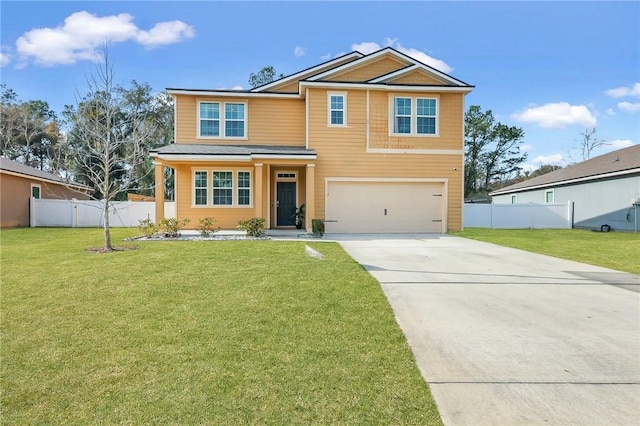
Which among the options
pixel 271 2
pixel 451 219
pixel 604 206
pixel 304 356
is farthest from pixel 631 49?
pixel 304 356

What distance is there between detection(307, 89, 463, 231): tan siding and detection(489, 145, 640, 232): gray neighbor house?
1024cm

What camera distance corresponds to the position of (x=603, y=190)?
61.1ft

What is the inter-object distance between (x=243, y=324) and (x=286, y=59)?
68.8 feet

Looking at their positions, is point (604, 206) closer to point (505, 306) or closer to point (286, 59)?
point (505, 306)

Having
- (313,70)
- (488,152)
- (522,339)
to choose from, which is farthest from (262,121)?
(488,152)

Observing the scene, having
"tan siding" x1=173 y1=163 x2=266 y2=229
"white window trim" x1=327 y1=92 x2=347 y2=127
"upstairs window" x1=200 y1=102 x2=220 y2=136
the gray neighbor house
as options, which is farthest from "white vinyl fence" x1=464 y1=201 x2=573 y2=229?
"upstairs window" x1=200 y1=102 x2=220 y2=136

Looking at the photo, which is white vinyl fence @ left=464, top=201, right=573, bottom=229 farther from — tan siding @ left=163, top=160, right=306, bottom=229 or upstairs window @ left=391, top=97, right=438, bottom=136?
tan siding @ left=163, top=160, right=306, bottom=229

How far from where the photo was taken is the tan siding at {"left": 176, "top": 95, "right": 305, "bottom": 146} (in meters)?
15.1

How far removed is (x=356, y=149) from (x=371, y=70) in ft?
13.3

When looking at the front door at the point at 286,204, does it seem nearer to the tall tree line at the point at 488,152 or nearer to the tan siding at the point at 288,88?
the tan siding at the point at 288,88

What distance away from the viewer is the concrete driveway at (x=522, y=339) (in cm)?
255

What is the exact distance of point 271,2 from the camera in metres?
12.0

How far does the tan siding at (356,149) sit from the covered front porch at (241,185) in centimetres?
83

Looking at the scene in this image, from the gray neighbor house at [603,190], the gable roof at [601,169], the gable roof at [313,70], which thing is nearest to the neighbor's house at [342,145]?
the gable roof at [313,70]
